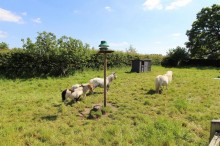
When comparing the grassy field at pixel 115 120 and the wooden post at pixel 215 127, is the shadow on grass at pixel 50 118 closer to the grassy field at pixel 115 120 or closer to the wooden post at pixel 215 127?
the grassy field at pixel 115 120

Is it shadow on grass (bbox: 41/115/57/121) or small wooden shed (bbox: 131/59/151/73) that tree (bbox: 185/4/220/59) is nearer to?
small wooden shed (bbox: 131/59/151/73)

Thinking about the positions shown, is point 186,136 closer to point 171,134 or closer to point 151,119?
point 171,134

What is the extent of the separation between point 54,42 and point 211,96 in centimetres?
1175

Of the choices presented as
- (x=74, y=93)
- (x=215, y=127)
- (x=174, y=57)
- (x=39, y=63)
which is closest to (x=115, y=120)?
(x=74, y=93)

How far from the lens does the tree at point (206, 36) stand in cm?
3419

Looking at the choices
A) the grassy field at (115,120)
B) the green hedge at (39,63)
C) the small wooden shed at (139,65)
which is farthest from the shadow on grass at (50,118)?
the small wooden shed at (139,65)

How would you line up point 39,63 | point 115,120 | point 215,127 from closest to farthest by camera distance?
point 215,127 → point 115,120 → point 39,63

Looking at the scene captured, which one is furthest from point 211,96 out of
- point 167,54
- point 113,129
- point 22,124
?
point 167,54

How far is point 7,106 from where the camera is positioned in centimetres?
858

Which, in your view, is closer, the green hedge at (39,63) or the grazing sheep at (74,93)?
the grazing sheep at (74,93)

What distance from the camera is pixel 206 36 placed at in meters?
34.6

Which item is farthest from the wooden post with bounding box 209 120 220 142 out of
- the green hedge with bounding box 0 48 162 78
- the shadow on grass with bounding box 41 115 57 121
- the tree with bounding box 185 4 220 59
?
the tree with bounding box 185 4 220 59

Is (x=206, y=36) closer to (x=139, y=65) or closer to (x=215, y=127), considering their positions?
(x=139, y=65)

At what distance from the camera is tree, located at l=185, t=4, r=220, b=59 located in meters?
34.2
